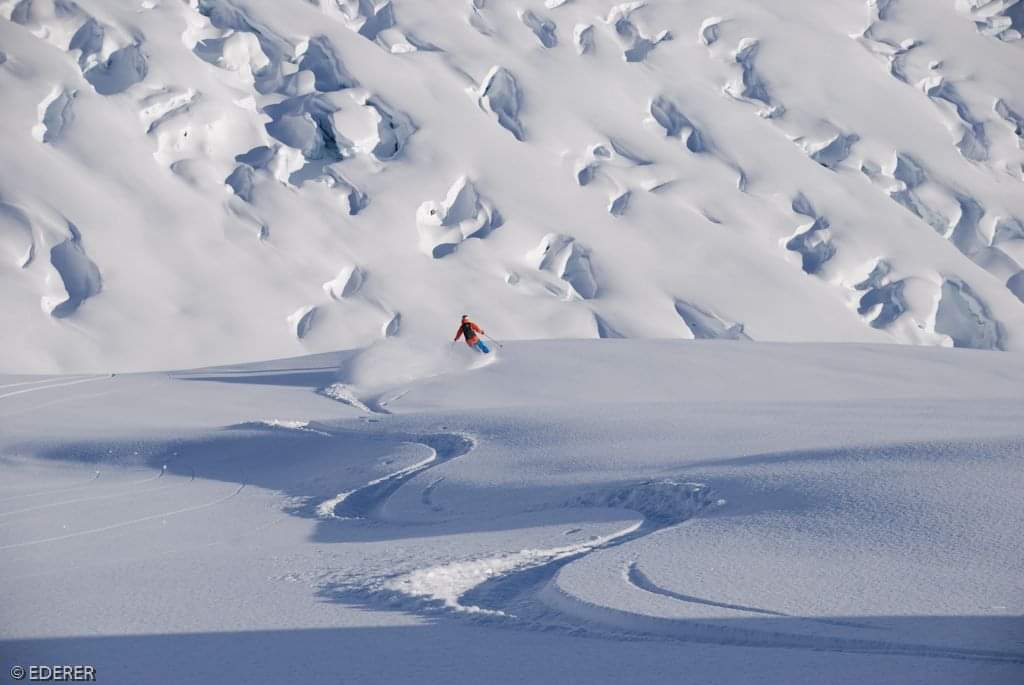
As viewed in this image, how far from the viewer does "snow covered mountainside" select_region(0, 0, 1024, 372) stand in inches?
1064

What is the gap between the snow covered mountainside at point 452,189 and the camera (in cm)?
2702

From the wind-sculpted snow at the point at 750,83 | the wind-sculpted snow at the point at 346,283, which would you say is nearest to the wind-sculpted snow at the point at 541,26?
the wind-sculpted snow at the point at 750,83

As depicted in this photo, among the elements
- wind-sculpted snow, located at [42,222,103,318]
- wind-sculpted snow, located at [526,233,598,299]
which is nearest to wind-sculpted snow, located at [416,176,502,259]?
wind-sculpted snow, located at [526,233,598,299]

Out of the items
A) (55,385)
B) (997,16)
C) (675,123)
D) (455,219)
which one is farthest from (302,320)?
(997,16)

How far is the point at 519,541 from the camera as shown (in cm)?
624

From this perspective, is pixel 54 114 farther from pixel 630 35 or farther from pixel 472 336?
pixel 630 35

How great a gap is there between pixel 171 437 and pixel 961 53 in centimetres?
4316

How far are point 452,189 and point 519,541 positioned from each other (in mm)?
25990

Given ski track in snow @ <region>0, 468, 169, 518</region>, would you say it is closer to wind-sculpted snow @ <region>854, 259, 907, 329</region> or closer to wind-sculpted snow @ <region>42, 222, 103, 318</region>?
wind-sculpted snow @ <region>42, 222, 103, 318</region>

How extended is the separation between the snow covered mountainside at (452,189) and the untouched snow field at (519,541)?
15.3 metres

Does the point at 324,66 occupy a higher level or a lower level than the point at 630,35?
lower

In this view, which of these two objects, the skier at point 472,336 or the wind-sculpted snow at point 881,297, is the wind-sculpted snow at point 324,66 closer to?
the wind-sculpted snow at point 881,297

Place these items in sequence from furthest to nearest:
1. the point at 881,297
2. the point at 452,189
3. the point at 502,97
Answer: the point at 502,97 < the point at 881,297 < the point at 452,189

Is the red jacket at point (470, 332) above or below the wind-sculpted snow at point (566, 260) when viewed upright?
above
